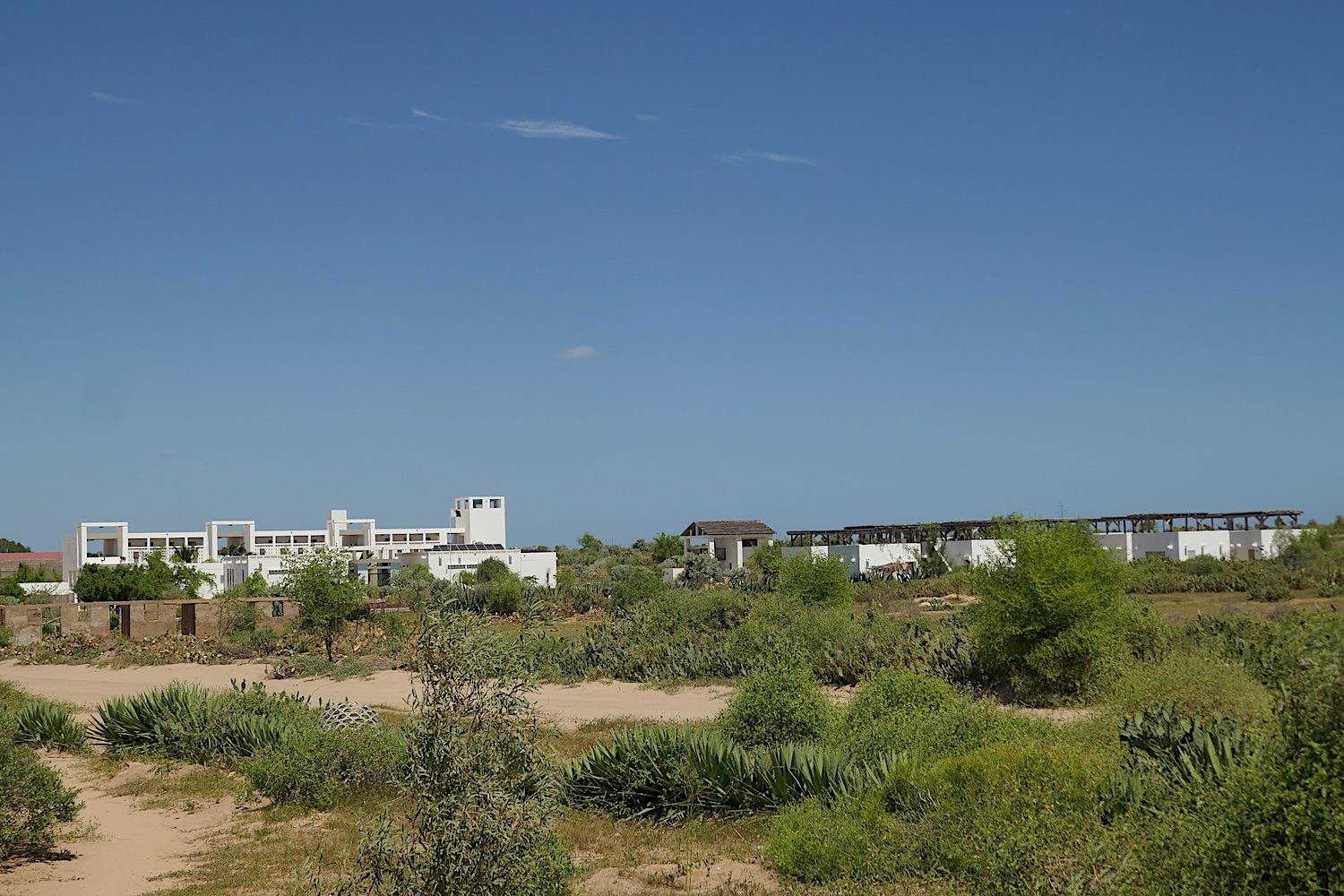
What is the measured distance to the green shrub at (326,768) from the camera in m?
11.3

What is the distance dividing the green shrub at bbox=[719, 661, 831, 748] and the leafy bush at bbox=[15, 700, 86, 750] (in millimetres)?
10255

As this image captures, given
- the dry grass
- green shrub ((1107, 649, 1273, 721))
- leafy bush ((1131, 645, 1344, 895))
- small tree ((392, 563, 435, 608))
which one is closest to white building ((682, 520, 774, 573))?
small tree ((392, 563, 435, 608))

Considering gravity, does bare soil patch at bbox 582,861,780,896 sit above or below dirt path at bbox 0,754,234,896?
above

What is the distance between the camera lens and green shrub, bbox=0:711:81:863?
8969 millimetres

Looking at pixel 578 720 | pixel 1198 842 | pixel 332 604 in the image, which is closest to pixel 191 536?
pixel 332 604

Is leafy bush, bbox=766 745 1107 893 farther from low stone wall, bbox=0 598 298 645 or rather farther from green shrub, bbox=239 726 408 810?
low stone wall, bbox=0 598 298 645

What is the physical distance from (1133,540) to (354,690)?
44.3m

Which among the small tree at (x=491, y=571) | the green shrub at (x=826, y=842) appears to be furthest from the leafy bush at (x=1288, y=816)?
the small tree at (x=491, y=571)

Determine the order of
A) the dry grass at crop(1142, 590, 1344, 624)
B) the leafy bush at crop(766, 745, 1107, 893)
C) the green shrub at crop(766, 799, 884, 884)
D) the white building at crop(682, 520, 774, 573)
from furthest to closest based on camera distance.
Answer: the white building at crop(682, 520, 774, 573)
the dry grass at crop(1142, 590, 1344, 624)
the green shrub at crop(766, 799, 884, 884)
the leafy bush at crop(766, 745, 1107, 893)

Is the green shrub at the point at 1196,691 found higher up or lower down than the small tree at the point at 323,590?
lower down

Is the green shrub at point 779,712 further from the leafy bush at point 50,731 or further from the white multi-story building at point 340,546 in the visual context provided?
the white multi-story building at point 340,546

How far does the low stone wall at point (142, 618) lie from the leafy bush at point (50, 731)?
49.8 feet

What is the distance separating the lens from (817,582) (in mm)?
27875

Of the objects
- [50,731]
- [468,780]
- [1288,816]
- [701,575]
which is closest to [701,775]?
[468,780]
